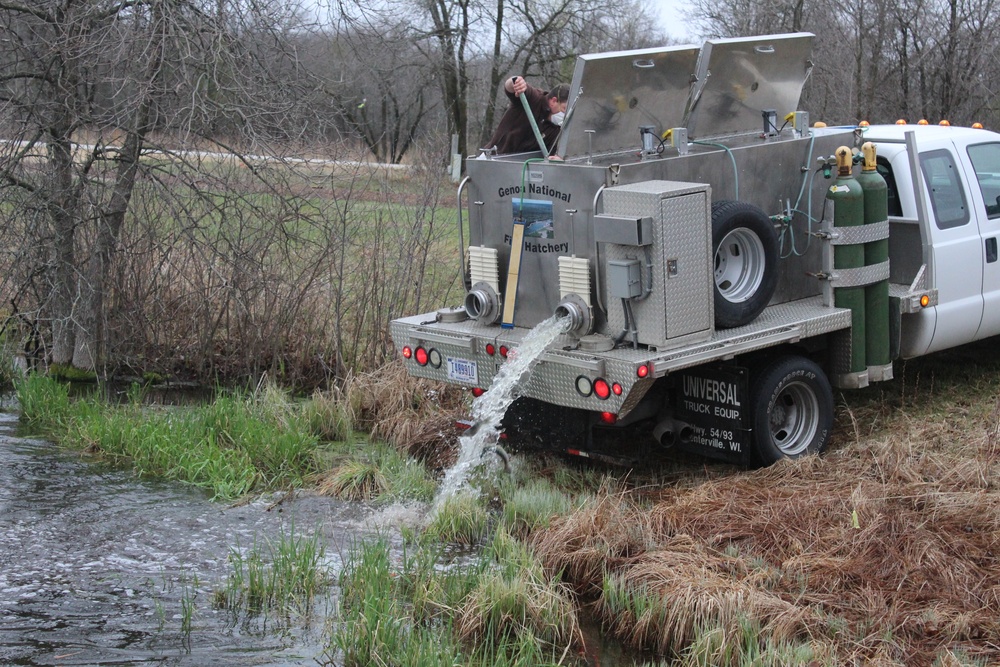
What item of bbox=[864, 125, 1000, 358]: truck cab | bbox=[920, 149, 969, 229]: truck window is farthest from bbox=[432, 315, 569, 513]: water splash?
bbox=[920, 149, 969, 229]: truck window

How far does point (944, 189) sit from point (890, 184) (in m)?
0.39

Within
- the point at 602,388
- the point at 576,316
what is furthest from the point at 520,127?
the point at 602,388

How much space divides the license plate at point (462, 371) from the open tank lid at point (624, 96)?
4.74 ft

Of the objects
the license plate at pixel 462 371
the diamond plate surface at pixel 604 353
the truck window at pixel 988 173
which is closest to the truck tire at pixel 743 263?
the diamond plate surface at pixel 604 353

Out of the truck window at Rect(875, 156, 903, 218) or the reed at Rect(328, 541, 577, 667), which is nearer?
the reed at Rect(328, 541, 577, 667)

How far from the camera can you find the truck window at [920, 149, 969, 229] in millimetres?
7984

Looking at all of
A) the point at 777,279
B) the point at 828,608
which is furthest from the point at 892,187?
the point at 828,608

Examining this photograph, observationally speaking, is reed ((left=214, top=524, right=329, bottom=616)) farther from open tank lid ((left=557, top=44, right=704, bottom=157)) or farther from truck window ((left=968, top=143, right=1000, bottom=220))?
truck window ((left=968, top=143, right=1000, bottom=220))

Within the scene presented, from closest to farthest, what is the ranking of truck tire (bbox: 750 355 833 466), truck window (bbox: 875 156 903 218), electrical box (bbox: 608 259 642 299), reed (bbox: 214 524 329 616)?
1. reed (bbox: 214 524 329 616)
2. electrical box (bbox: 608 259 642 299)
3. truck tire (bbox: 750 355 833 466)
4. truck window (bbox: 875 156 903 218)

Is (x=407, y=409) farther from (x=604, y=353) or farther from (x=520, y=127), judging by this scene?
(x=604, y=353)

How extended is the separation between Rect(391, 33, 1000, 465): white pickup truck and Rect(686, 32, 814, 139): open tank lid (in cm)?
1

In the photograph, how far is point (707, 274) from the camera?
21.7 feet

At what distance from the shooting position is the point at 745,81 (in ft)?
25.1

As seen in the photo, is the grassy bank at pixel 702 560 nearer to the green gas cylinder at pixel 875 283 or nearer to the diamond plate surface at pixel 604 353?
the green gas cylinder at pixel 875 283
